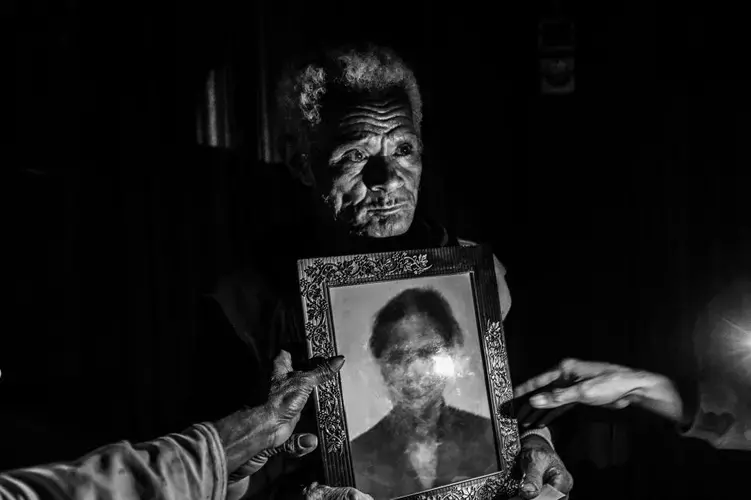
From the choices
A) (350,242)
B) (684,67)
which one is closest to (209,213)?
(350,242)

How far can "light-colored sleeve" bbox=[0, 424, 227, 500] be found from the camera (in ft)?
4.34

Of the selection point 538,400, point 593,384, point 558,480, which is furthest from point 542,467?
point 593,384

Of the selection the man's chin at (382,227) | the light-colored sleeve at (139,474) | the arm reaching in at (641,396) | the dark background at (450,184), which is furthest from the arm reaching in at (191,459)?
the arm reaching in at (641,396)

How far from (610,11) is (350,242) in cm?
116

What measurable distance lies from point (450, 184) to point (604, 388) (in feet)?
2.68

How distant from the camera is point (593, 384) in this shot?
1817 mm

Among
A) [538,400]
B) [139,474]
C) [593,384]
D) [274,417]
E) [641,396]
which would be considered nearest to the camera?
[139,474]

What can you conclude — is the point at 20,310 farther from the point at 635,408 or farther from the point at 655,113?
the point at 655,113

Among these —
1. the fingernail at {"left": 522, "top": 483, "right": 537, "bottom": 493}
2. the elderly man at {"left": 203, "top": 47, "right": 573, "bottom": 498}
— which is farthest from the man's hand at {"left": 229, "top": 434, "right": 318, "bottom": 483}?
the fingernail at {"left": 522, "top": 483, "right": 537, "bottom": 493}

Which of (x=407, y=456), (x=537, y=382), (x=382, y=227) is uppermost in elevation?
(x=382, y=227)

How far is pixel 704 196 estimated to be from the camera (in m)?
2.26

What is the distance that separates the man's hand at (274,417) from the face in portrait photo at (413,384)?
0.09m

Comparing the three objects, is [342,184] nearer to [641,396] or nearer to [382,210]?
[382,210]

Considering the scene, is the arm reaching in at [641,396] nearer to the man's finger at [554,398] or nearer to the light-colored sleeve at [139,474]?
the man's finger at [554,398]
